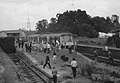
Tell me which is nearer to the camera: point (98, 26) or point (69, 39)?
point (69, 39)

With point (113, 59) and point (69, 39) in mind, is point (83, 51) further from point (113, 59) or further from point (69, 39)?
point (113, 59)

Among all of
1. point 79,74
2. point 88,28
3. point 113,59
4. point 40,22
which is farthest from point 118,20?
point 79,74

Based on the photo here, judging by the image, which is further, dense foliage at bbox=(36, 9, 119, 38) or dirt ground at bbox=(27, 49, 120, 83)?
dense foliage at bbox=(36, 9, 119, 38)

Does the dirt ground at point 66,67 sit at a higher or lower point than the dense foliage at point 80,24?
lower

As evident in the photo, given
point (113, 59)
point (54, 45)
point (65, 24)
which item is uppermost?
point (65, 24)

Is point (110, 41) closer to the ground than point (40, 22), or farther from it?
closer to the ground

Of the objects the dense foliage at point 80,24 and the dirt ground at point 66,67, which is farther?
the dense foliage at point 80,24

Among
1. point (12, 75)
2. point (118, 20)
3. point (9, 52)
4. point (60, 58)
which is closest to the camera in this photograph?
point (12, 75)

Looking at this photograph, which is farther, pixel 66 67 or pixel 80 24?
pixel 80 24

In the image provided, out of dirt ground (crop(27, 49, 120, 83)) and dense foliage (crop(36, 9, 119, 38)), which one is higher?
dense foliage (crop(36, 9, 119, 38))

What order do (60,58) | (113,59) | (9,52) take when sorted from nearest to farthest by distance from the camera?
(60,58)
(113,59)
(9,52)

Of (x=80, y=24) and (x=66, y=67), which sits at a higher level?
(x=80, y=24)

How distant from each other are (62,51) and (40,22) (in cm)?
8766

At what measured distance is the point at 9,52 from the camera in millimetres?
30516
